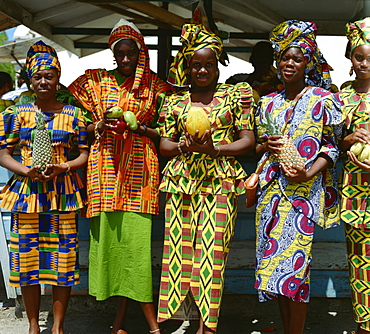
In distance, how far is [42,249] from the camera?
13.2 feet

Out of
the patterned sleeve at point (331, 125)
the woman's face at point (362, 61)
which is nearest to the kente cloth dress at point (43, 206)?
the patterned sleeve at point (331, 125)

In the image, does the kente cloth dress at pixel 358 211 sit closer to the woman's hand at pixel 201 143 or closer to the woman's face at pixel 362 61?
the woman's face at pixel 362 61

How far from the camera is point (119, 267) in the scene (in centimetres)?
407

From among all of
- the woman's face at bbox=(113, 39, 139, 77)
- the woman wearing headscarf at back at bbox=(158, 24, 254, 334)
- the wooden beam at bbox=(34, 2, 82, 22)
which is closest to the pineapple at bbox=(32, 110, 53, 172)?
the woman's face at bbox=(113, 39, 139, 77)

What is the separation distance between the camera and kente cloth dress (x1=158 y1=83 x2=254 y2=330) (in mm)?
3748

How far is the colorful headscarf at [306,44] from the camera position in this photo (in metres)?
3.58

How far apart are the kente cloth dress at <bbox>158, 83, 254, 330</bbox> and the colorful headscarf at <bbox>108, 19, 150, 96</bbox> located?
0.30 metres

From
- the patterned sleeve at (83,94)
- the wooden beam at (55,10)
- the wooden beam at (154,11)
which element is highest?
the wooden beam at (55,10)

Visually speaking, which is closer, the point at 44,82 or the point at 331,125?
the point at 331,125

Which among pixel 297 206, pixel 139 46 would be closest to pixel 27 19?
pixel 139 46

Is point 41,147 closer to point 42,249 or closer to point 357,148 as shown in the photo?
point 42,249

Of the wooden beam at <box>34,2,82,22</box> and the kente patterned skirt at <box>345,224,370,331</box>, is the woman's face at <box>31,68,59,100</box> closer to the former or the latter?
the kente patterned skirt at <box>345,224,370,331</box>

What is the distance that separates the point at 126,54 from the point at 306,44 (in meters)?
1.30

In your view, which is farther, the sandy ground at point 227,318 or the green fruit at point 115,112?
the sandy ground at point 227,318
